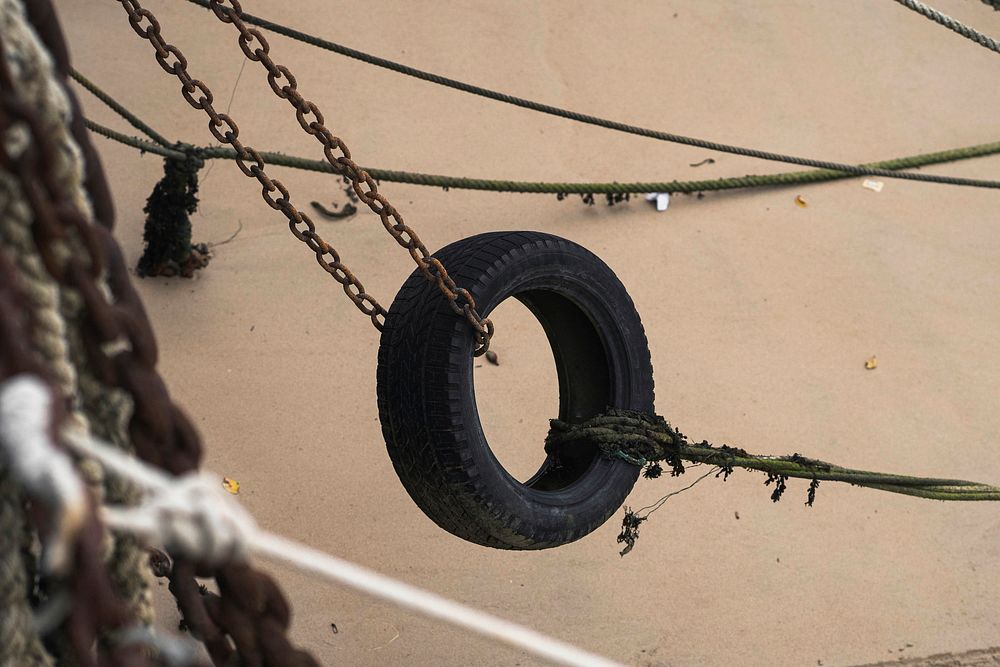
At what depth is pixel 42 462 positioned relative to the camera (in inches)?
21.0

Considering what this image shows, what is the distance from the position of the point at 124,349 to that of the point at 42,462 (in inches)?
7.5

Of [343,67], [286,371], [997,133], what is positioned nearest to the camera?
[286,371]

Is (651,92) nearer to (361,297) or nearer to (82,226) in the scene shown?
(361,297)

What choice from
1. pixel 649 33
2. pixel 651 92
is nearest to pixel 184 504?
pixel 651 92

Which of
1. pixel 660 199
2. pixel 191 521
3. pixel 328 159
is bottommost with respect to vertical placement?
pixel 191 521

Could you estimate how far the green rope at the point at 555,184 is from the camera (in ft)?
8.20

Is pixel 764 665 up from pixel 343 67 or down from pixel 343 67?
down

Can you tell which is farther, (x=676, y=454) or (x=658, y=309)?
(x=658, y=309)

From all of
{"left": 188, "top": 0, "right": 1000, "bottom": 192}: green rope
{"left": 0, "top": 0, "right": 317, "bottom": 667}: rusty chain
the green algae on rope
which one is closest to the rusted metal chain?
{"left": 0, "top": 0, "right": 317, "bottom": 667}: rusty chain

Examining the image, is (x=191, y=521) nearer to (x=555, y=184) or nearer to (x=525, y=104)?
(x=525, y=104)

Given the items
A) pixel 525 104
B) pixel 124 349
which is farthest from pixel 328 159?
pixel 525 104

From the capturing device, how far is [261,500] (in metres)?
2.51

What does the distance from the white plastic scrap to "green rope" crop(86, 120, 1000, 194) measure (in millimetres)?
53

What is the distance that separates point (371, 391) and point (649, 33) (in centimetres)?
206
